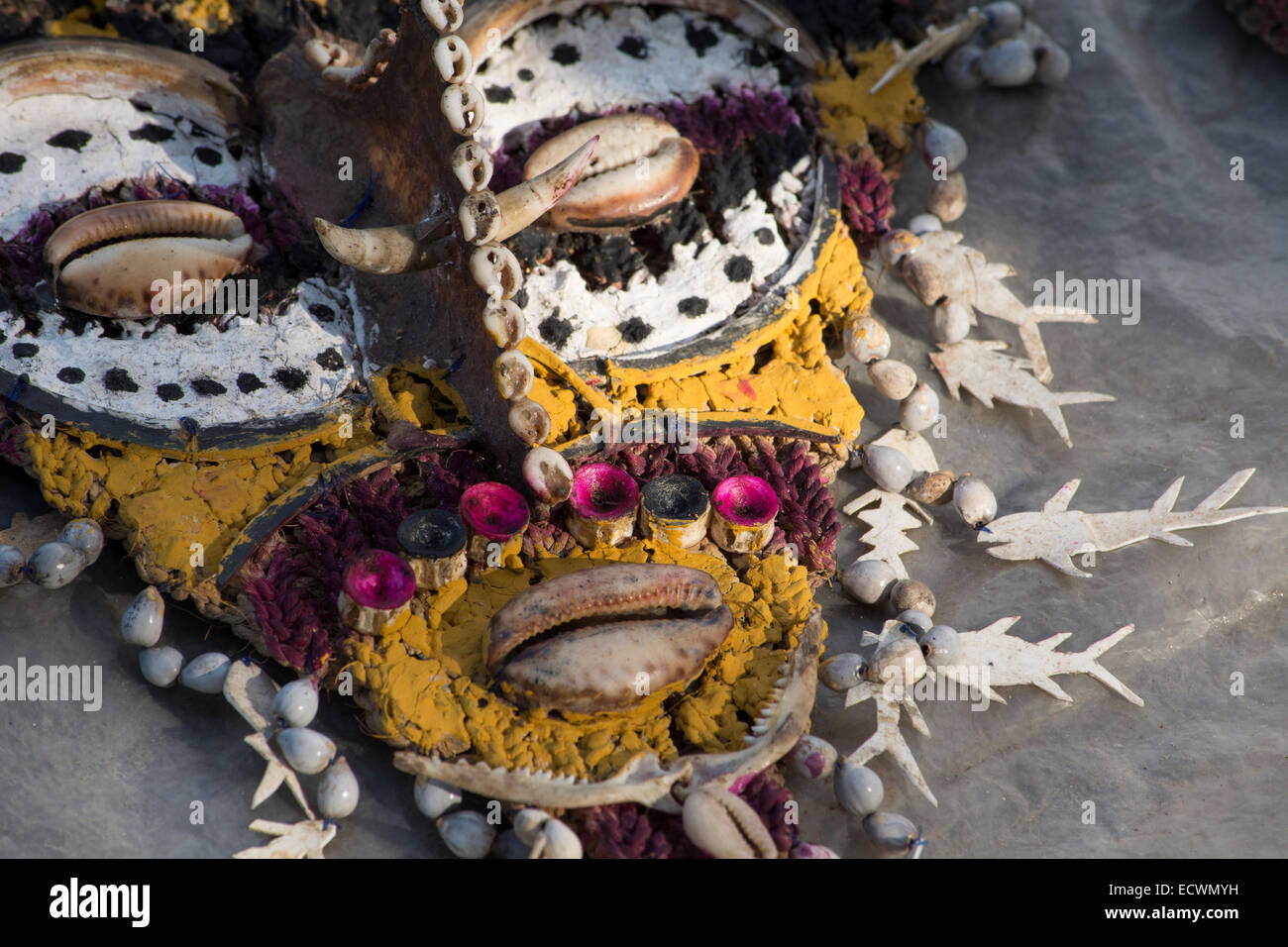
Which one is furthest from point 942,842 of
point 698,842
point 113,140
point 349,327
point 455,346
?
point 113,140

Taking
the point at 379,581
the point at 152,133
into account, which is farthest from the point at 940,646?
the point at 152,133

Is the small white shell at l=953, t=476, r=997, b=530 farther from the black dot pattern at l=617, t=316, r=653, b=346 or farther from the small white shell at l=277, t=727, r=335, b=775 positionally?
the small white shell at l=277, t=727, r=335, b=775

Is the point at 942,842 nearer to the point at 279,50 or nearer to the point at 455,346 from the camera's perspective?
the point at 455,346

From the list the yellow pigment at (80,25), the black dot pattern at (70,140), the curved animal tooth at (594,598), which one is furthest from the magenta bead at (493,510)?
the yellow pigment at (80,25)

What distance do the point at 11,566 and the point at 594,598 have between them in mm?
1389

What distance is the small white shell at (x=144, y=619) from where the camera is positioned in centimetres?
292

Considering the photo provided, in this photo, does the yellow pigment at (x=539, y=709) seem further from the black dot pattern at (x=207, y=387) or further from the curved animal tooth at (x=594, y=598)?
the black dot pattern at (x=207, y=387)

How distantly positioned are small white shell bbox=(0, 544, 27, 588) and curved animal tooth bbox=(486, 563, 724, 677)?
1.15 m

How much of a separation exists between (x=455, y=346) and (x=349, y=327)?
0.33m

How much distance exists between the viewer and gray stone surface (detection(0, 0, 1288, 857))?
284cm

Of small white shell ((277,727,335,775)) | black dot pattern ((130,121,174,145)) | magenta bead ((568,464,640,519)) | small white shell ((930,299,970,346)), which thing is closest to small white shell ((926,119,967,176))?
small white shell ((930,299,970,346))

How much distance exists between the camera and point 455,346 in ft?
10.7

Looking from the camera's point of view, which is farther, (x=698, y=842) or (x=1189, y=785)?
(x=1189, y=785)

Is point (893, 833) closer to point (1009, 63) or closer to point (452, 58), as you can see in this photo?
point (452, 58)
